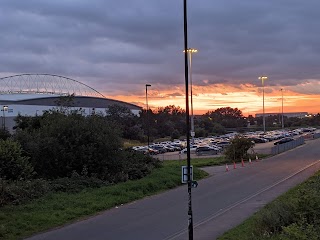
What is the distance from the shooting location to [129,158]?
3244cm

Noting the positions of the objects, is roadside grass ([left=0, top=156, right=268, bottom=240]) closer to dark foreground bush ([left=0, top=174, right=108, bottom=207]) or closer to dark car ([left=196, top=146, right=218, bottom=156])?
dark foreground bush ([left=0, top=174, right=108, bottom=207])

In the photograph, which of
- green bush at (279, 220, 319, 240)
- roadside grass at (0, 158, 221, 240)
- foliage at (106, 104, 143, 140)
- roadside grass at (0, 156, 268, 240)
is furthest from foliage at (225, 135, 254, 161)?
foliage at (106, 104, 143, 140)

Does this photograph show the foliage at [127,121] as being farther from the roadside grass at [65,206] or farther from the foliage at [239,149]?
the roadside grass at [65,206]

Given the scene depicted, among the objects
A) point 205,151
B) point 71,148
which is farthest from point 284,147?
point 71,148

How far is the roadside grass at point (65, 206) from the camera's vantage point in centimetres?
1564

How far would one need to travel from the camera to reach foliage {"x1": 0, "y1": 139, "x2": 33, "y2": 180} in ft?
74.4

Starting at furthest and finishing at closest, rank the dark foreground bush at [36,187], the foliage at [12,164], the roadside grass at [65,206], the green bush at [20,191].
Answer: the foliage at [12,164] → the dark foreground bush at [36,187] → the green bush at [20,191] → the roadside grass at [65,206]

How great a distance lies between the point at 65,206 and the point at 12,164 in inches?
218

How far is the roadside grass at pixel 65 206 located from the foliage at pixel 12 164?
9.96 feet

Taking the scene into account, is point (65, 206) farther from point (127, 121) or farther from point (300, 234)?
point (127, 121)

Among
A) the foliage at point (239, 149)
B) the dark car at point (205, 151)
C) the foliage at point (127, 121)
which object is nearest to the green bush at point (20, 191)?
the foliage at point (239, 149)

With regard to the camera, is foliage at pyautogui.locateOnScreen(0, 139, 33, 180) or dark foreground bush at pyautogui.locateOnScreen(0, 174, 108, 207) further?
foliage at pyautogui.locateOnScreen(0, 139, 33, 180)

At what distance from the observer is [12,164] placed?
2289cm

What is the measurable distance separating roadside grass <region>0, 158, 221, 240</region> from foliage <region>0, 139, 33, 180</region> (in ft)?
9.96
